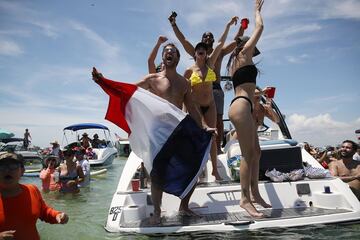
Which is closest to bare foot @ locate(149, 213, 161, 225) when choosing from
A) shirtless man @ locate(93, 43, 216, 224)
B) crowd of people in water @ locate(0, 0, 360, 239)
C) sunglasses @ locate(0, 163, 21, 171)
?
crowd of people in water @ locate(0, 0, 360, 239)

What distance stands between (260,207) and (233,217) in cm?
49

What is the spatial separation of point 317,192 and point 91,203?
15.8 ft

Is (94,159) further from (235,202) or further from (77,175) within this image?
(235,202)

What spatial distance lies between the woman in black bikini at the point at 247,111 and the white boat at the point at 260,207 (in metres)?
0.21

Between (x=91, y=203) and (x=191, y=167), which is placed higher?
(x=191, y=167)

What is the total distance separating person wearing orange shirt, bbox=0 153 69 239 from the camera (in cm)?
248

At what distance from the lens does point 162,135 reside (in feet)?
13.9

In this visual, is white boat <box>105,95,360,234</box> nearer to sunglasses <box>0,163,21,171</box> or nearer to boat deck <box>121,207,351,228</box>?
boat deck <box>121,207,351,228</box>

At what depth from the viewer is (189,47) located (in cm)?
620

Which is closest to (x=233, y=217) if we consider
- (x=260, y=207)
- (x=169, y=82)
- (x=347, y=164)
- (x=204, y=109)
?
(x=260, y=207)

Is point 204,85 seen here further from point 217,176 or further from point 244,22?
point 244,22

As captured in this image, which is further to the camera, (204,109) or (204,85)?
(204,109)

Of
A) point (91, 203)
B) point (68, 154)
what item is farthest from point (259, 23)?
point (68, 154)

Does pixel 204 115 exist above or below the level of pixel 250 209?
above
